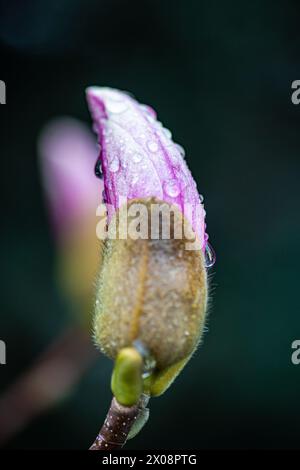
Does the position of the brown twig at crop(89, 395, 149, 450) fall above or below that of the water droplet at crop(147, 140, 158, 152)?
below

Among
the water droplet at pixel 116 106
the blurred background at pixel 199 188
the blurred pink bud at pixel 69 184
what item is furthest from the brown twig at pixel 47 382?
the water droplet at pixel 116 106

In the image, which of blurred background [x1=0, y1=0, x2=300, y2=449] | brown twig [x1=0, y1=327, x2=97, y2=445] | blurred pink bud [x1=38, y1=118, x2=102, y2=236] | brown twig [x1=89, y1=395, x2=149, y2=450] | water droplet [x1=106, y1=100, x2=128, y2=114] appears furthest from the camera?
blurred background [x1=0, y1=0, x2=300, y2=449]

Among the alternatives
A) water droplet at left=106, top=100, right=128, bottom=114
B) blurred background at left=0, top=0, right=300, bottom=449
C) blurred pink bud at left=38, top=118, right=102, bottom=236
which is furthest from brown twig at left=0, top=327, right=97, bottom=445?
water droplet at left=106, top=100, right=128, bottom=114

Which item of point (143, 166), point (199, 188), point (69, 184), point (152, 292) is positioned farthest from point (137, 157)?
point (199, 188)

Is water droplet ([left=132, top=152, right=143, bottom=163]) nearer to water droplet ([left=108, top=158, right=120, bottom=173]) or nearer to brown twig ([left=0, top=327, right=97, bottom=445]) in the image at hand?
water droplet ([left=108, top=158, right=120, bottom=173])

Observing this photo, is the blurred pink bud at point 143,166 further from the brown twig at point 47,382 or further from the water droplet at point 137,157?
the brown twig at point 47,382
